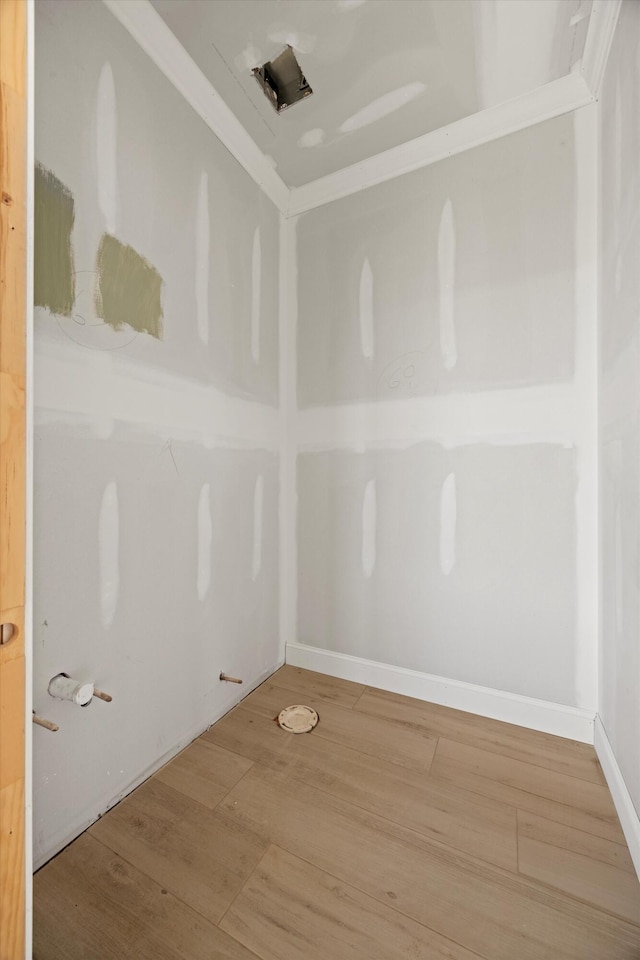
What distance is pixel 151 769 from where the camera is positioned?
125cm

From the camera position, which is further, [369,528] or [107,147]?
[369,528]

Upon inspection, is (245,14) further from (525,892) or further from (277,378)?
(525,892)

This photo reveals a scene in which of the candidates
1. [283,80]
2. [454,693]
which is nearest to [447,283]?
[283,80]

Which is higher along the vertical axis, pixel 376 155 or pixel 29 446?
pixel 376 155

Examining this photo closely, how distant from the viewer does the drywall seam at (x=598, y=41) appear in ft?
3.85

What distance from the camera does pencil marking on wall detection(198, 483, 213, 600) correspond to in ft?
4.74

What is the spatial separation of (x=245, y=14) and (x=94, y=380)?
1.34 m

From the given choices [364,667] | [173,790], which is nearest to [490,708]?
[364,667]

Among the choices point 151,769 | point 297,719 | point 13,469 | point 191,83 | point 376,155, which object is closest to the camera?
point 13,469

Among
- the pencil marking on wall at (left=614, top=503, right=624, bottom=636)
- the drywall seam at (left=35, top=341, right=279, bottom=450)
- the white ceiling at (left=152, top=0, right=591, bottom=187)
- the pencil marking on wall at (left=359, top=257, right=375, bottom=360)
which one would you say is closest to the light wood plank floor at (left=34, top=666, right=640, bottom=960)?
the pencil marking on wall at (left=614, top=503, right=624, bottom=636)

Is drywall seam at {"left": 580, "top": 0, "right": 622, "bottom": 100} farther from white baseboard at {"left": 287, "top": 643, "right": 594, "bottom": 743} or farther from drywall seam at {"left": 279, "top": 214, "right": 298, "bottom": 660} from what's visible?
white baseboard at {"left": 287, "top": 643, "right": 594, "bottom": 743}

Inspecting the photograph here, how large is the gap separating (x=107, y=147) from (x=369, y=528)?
170 cm

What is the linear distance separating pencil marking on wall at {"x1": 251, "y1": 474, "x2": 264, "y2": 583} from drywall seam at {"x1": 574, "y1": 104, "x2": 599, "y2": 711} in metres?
1.36

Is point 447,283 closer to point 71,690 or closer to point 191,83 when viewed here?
point 191,83
